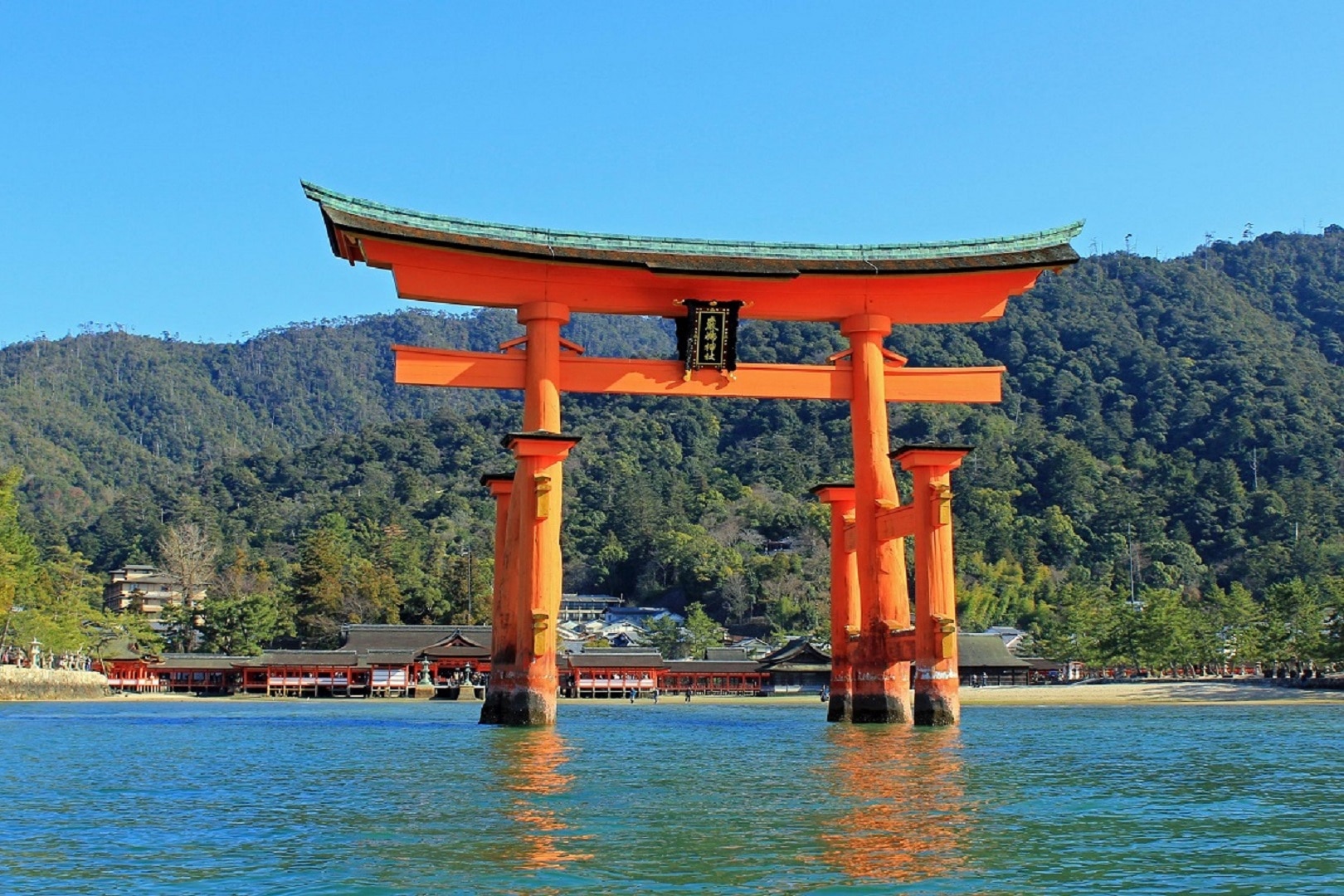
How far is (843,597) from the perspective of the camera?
2298 cm

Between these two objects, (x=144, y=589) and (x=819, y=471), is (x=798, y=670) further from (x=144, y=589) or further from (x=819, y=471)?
(x=144, y=589)

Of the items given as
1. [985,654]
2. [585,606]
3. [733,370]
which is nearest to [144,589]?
[585,606]

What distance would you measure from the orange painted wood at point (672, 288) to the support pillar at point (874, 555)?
64cm

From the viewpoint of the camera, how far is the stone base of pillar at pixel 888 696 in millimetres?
21469

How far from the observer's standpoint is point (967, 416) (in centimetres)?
10881

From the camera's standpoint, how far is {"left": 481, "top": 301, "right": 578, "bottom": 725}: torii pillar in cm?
2003

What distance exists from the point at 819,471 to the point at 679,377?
80518 mm

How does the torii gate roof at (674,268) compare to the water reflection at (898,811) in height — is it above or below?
above

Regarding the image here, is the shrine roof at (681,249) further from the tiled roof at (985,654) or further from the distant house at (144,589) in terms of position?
the distant house at (144,589)

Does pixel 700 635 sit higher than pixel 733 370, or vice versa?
pixel 733 370

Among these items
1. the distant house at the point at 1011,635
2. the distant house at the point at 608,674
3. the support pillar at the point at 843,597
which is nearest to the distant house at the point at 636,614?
the distant house at the point at 1011,635

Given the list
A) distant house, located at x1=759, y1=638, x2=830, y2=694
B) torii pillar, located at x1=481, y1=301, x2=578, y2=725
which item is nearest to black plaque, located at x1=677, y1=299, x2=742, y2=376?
torii pillar, located at x1=481, y1=301, x2=578, y2=725

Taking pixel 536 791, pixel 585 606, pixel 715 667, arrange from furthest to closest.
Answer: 1. pixel 585 606
2. pixel 715 667
3. pixel 536 791

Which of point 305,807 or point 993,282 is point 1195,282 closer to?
point 993,282
